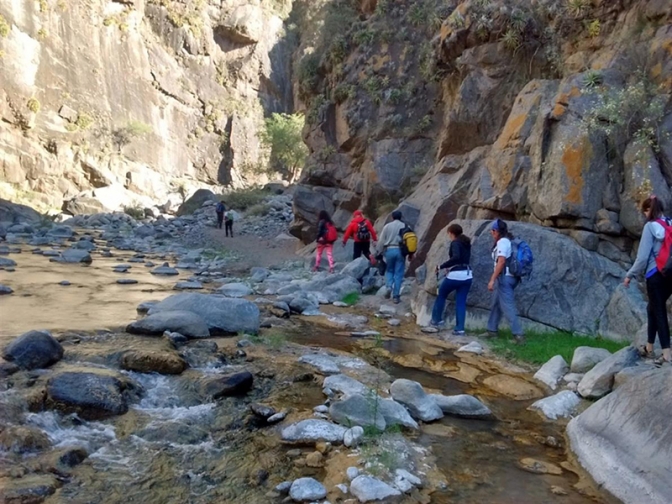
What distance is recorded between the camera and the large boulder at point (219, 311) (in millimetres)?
8875

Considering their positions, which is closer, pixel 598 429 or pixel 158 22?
pixel 598 429

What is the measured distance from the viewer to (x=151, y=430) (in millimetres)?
A: 5004

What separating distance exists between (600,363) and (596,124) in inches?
200

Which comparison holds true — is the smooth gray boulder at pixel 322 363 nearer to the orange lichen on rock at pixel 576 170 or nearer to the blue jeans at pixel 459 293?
the blue jeans at pixel 459 293

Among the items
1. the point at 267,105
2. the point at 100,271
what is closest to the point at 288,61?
the point at 267,105

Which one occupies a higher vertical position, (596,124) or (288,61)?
(288,61)

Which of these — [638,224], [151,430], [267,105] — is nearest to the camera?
[151,430]

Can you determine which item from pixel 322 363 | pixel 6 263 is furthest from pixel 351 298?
pixel 6 263

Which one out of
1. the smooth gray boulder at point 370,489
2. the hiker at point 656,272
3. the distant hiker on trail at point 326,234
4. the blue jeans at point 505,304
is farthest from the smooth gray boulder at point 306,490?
the distant hiker on trail at point 326,234

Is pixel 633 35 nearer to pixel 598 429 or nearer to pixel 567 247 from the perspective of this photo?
pixel 567 247

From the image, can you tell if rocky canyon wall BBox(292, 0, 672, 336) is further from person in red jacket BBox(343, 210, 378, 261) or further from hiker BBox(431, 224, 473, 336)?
person in red jacket BBox(343, 210, 378, 261)

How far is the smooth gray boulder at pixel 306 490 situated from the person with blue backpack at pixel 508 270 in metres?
5.32

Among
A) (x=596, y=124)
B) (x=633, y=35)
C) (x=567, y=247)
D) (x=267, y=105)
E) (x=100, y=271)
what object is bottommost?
(x=100, y=271)

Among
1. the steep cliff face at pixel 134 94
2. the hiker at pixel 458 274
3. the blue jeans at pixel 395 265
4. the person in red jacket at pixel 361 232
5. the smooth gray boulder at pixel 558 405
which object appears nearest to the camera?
the smooth gray boulder at pixel 558 405
